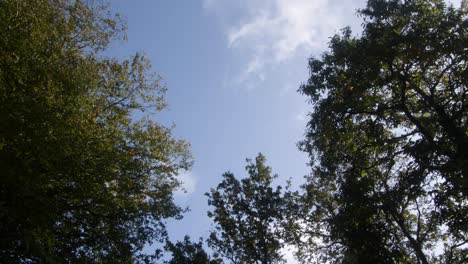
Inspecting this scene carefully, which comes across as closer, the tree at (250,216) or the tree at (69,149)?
the tree at (69,149)

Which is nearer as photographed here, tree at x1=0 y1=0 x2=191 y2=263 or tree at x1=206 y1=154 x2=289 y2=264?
tree at x1=0 y1=0 x2=191 y2=263

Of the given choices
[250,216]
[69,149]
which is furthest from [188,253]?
[69,149]

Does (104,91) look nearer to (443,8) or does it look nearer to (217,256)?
(443,8)

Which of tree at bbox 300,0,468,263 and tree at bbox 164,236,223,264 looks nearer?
tree at bbox 300,0,468,263

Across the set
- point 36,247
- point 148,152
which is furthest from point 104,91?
point 36,247

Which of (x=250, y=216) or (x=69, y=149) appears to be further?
(x=250, y=216)

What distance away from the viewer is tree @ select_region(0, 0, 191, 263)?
1247cm

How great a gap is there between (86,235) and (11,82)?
7.43 metres

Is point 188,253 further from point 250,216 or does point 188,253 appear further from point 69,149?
point 69,149

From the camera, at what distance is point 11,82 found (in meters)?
12.6

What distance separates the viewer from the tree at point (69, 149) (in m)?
12.5

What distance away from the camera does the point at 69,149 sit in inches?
495

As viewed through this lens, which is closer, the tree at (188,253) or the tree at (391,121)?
the tree at (391,121)

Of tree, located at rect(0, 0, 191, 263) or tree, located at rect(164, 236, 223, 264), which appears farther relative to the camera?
tree, located at rect(164, 236, 223, 264)
